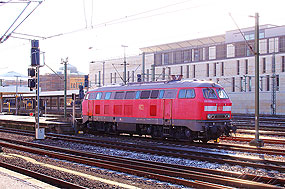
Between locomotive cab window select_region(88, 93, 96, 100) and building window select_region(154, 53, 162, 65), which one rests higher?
building window select_region(154, 53, 162, 65)

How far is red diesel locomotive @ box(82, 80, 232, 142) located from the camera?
18688 millimetres

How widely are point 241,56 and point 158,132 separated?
48.3m

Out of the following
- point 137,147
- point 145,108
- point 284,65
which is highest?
point 284,65

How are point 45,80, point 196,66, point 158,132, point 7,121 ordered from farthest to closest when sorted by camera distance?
point 45,80 → point 196,66 → point 7,121 → point 158,132

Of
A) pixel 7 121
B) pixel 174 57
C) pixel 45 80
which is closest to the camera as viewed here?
pixel 7 121

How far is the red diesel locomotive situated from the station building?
27.6 m

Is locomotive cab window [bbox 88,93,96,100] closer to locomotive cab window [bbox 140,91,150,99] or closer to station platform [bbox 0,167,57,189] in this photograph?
locomotive cab window [bbox 140,91,150,99]

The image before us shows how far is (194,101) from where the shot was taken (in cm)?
1877

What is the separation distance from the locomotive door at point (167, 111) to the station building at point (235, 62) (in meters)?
30.9

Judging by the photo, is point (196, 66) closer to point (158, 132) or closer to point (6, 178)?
point (158, 132)

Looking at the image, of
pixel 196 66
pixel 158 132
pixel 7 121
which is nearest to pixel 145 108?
pixel 158 132

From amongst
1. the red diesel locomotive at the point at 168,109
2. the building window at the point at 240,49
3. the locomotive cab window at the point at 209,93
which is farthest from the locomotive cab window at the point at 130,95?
the building window at the point at 240,49

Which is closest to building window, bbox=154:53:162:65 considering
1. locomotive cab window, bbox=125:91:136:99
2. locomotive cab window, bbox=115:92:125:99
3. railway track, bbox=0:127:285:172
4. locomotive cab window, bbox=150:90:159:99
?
locomotive cab window, bbox=115:92:125:99

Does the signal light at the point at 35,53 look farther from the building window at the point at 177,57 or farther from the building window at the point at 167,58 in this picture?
the building window at the point at 167,58
